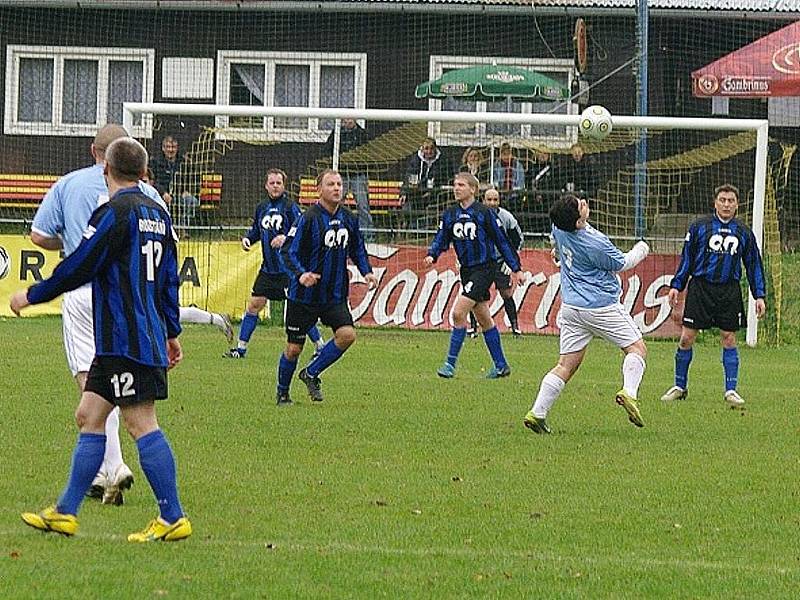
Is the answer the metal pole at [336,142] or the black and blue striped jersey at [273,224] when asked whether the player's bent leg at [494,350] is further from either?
the metal pole at [336,142]

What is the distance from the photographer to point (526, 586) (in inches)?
267

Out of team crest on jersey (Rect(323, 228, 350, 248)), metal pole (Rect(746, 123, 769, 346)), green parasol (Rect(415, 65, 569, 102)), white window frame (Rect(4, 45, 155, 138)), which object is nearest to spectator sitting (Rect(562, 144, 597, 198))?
green parasol (Rect(415, 65, 569, 102))

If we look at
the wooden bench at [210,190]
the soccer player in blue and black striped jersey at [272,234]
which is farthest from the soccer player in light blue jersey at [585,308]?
the wooden bench at [210,190]

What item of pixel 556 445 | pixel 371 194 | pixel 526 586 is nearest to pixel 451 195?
pixel 371 194

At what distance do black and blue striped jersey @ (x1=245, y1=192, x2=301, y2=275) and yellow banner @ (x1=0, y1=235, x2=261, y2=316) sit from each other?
3.45 m

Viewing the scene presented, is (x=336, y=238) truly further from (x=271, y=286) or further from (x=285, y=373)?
(x=271, y=286)

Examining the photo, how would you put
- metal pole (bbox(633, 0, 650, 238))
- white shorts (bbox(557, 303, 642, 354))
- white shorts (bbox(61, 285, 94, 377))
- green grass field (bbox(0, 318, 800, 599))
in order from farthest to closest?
1. metal pole (bbox(633, 0, 650, 238))
2. white shorts (bbox(557, 303, 642, 354))
3. white shorts (bbox(61, 285, 94, 377))
4. green grass field (bbox(0, 318, 800, 599))

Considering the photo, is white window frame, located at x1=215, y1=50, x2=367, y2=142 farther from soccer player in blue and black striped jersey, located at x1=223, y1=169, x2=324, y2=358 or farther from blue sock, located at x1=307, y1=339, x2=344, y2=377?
blue sock, located at x1=307, y1=339, x2=344, y2=377

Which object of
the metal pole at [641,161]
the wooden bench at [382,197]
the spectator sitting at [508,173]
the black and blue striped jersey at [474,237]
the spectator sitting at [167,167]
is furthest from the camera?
the spectator sitting at [508,173]

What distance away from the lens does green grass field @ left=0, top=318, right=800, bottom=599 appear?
271 inches

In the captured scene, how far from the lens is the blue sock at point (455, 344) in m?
16.3

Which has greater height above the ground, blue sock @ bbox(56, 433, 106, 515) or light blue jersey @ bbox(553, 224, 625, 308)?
light blue jersey @ bbox(553, 224, 625, 308)

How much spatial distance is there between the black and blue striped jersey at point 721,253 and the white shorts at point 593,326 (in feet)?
8.31

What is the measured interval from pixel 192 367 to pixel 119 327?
9080mm
